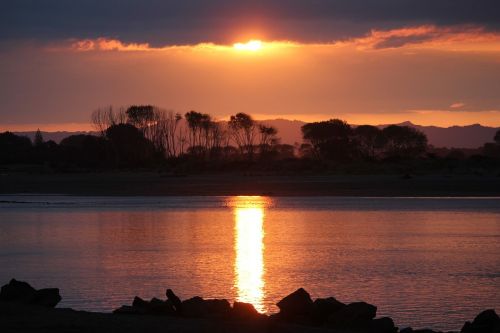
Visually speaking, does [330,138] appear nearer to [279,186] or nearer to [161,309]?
[279,186]

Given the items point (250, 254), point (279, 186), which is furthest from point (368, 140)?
point (250, 254)

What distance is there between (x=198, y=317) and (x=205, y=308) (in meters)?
0.24

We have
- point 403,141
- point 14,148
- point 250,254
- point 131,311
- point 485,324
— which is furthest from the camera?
point 14,148

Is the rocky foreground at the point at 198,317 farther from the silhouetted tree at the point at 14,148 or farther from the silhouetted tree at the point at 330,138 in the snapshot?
the silhouetted tree at the point at 14,148

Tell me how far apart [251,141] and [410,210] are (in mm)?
90615

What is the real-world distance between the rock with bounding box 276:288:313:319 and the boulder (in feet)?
12.7

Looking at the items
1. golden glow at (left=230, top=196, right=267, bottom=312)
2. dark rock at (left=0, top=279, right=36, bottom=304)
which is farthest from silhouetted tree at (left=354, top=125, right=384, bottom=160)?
dark rock at (left=0, top=279, right=36, bottom=304)

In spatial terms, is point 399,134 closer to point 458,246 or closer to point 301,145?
point 301,145

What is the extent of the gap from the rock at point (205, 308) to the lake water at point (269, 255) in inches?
90.7

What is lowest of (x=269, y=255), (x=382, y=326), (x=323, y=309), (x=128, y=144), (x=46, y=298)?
(x=269, y=255)

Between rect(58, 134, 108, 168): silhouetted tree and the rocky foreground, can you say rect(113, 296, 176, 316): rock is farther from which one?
rect(58, 134, 108, 168): silhouetted tree

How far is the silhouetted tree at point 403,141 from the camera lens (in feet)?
411

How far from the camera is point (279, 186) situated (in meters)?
67.6

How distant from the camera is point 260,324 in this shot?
12523mm
